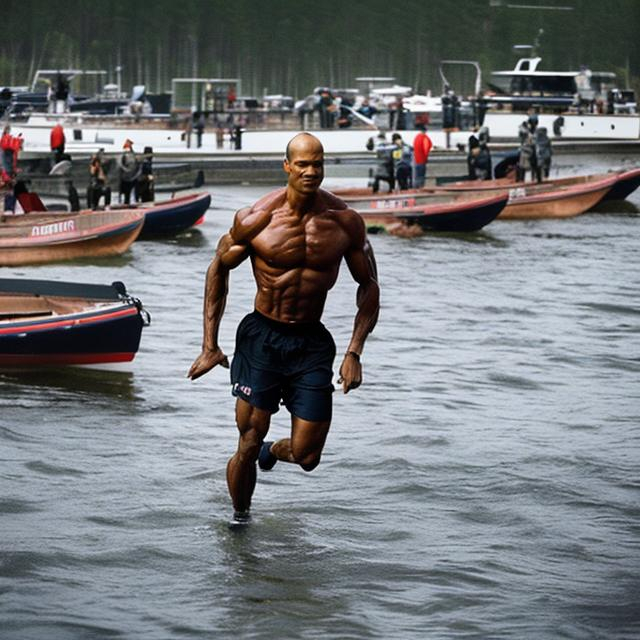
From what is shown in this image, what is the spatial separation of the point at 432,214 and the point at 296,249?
80.2ft

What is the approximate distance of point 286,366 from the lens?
8.31 meters

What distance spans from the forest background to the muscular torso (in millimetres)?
111511

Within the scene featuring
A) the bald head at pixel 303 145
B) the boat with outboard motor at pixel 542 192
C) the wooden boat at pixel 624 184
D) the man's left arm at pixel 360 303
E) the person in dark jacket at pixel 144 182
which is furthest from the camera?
the wooden boat at pixel 624 184

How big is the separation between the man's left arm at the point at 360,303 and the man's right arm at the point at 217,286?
1.85 ft

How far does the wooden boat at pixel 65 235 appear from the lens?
25891mm

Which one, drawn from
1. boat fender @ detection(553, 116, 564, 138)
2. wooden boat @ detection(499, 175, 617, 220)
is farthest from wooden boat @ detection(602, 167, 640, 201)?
boat fender @ detection(553, 116, 564, 138)

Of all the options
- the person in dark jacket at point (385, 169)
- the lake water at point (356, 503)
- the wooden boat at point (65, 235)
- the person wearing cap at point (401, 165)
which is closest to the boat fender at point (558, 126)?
the person wearing cap at point (401, 165)

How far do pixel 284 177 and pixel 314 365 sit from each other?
37.9m

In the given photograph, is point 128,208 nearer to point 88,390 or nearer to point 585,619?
point 88,390

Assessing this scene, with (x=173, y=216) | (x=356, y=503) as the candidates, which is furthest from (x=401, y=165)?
(x=356, y=503)

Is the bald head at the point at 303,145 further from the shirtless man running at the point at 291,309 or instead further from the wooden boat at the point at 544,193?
the wooden boat at the point at 544,193

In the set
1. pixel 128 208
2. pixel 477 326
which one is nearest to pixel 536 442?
pixel 477 326

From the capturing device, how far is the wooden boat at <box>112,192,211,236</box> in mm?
30234

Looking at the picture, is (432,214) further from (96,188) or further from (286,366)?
(286,366)
